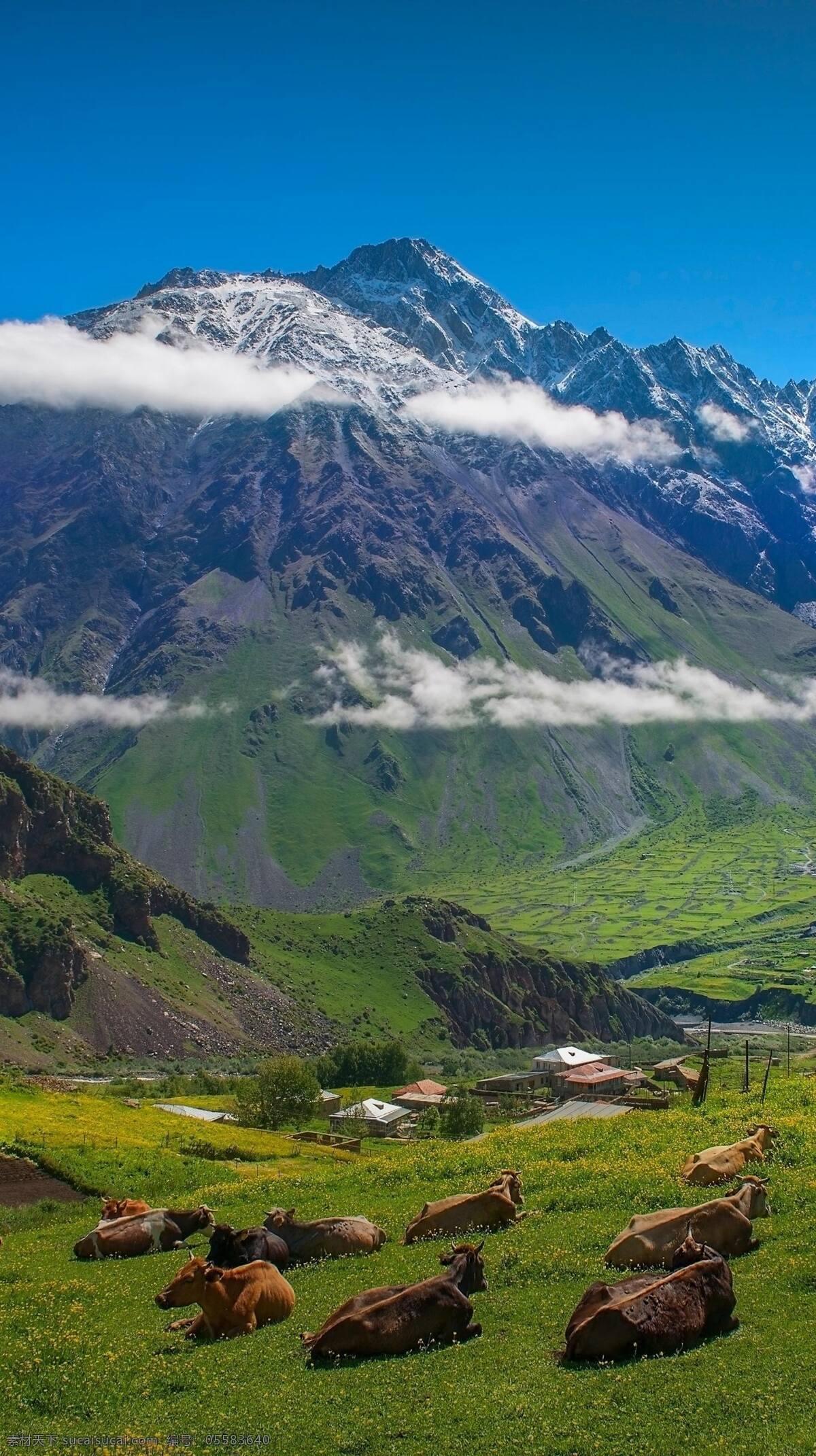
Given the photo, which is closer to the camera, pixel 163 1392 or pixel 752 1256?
pixel 163 1392

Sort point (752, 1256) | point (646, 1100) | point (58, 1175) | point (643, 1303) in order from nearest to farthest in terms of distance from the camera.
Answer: point (643, 1303)
point (752, 1256)
point (58, 1175)
point (646, 1100)

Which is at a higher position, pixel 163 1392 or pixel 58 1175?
pixel 163 1392

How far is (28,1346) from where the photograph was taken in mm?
21672

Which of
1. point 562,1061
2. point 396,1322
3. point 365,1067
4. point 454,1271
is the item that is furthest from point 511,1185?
point 365,1067

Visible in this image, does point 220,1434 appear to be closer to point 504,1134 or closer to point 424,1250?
point 424,1250

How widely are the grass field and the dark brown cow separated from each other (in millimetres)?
933

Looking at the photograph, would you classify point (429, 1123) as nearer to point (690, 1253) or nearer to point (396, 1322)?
point (690, 1253)

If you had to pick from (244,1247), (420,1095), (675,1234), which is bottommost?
(420,1095)

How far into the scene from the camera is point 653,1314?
1934cm

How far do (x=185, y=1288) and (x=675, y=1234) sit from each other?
1009 centimetres

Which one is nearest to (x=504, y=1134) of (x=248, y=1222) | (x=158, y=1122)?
(x=248, y=1222)

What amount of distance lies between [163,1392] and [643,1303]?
8.18 metres

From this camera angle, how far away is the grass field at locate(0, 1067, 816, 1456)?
55.5ft

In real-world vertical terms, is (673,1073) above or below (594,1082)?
above
